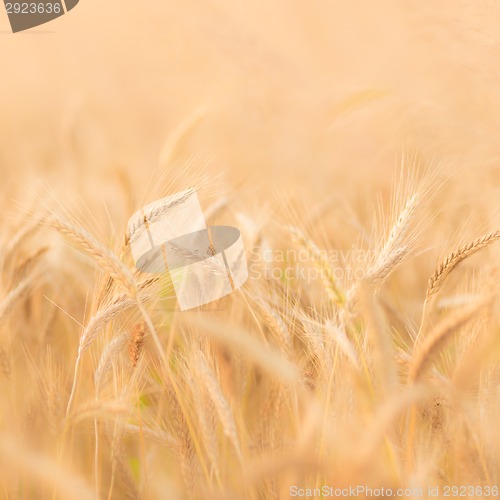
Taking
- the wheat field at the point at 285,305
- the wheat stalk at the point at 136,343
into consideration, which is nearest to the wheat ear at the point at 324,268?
the wheat field at the point at 285,305

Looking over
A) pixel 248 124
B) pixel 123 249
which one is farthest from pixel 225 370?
pixel 248 124

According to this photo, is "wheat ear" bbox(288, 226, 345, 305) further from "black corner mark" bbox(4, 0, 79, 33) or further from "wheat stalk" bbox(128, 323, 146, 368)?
"black corner mark" bbox(4, 0, 79, 33)

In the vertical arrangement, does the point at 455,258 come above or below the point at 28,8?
below

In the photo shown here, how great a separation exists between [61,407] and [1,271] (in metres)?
0.39

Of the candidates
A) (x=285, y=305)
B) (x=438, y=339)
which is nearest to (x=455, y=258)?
(x=438, y=339)

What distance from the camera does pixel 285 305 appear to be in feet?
3.76

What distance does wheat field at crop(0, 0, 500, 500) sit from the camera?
0.80 metres

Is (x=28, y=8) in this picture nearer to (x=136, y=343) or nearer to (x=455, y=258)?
(x=136, y=343)

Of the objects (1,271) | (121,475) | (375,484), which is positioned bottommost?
(121,475)

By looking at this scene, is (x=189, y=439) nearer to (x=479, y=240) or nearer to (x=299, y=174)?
(x=479, y=240)

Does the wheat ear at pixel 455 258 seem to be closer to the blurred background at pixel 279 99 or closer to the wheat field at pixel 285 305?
the wheat field at pixel 285 305

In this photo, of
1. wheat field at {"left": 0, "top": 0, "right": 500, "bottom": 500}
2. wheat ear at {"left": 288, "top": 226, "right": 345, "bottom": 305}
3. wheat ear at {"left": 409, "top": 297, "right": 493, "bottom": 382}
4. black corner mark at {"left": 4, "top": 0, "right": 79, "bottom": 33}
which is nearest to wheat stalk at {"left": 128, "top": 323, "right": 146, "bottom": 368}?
wheat field at {"left": 0, "top": 0, "right": 500, "bottom": 500}

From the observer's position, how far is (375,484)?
649 mm

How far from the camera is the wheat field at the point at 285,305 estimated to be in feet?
2.64
